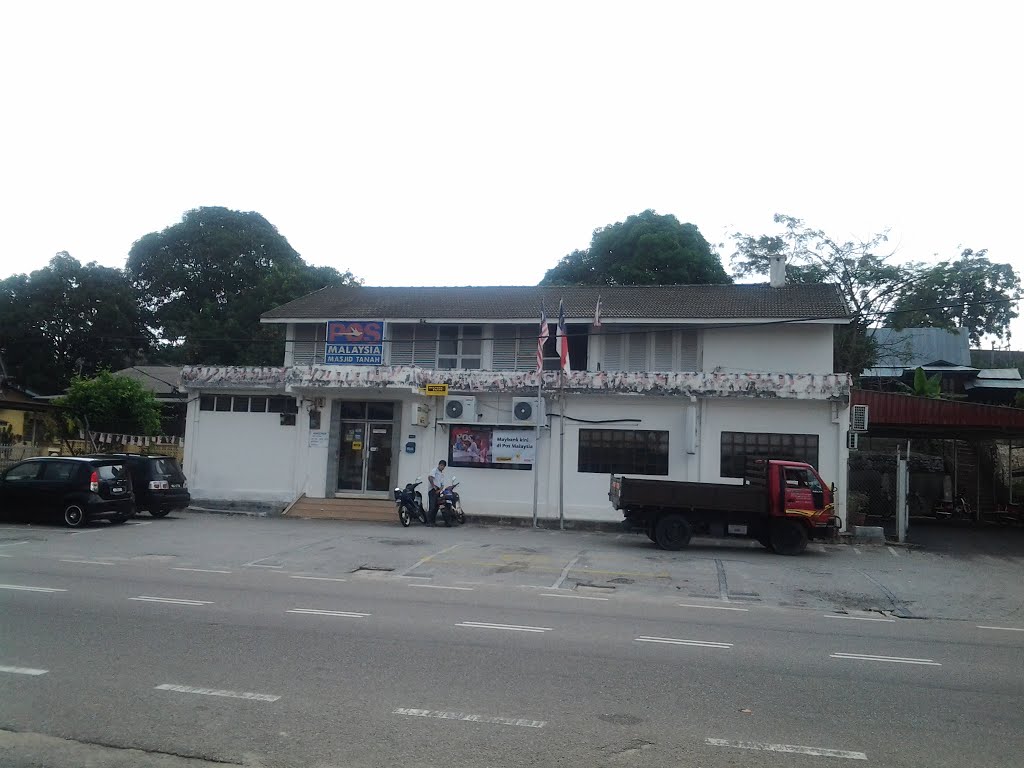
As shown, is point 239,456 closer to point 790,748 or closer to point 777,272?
point 777,272

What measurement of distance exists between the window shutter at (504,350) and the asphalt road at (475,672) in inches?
483

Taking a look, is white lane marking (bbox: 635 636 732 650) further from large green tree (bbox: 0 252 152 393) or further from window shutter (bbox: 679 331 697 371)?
large green tree (bbox: 0 252 152 393)

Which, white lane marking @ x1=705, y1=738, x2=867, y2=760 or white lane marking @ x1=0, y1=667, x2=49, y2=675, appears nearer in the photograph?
white lane marking @ x1=705, y1=738, x2=867, y2=760

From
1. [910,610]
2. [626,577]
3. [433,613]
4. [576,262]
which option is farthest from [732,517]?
[576,262]

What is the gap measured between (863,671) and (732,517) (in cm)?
941

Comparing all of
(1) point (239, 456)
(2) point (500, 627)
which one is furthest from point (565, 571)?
(1) point (239, 456)

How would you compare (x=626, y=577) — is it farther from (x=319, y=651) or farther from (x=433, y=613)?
(x=319, y=651)

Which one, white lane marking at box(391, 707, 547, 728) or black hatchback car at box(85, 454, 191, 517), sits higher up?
black hatchback car at box(85, 454, 191, 517)

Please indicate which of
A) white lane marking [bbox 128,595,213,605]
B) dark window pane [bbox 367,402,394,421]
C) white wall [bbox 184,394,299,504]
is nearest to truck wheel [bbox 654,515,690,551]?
dark window pane [bbox 367,402,394,421]

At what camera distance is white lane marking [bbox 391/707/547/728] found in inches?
235

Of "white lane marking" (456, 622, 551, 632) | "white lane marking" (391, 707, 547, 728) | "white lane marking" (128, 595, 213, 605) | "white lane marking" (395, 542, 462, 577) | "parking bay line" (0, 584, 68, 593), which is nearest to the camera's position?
"white lane marking" (391, 707, 547, 728)

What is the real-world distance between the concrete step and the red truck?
783 centimetres

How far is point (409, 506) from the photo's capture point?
21.1 metres

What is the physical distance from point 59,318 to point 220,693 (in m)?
53.8
